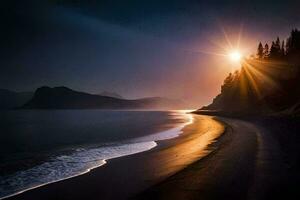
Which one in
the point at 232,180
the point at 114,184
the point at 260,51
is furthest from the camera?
the point at 260,51

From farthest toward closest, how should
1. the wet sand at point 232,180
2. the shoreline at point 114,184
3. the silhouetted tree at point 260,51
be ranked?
the silhouetted tree at point 260,51 → the shoreline at point 114,184 → the wet sand at point 232,180

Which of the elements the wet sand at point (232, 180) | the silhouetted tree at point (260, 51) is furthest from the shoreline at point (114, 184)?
the silhouetted tree at point (260, 51)

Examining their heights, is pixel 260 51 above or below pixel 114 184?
above

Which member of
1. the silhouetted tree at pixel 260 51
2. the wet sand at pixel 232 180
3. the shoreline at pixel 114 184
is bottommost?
the shoreline at pixel 114 184

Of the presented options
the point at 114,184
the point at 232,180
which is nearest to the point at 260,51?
the point at 232,180

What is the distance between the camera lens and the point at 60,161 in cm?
2470

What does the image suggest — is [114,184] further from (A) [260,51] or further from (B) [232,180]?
(A) [260,51]

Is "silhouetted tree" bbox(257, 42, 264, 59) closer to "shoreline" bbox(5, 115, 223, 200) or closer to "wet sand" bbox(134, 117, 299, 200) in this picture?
"shoreline" bbox(5, 115, 223, 200)

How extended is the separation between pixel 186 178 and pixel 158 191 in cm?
285

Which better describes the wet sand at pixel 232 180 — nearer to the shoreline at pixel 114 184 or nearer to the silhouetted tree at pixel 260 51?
the shoreline at pixel 114 184

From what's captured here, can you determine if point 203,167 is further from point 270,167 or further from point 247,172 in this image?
point 270,167

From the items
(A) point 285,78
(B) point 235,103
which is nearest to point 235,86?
(B) point 235,103

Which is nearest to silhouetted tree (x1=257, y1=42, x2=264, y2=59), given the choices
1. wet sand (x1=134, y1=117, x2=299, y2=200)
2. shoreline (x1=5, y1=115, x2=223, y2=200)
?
shoreline (x1=5, y1=115, x2=223, y2=200)

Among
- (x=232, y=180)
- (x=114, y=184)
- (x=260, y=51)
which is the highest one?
(x=260, y=51)
